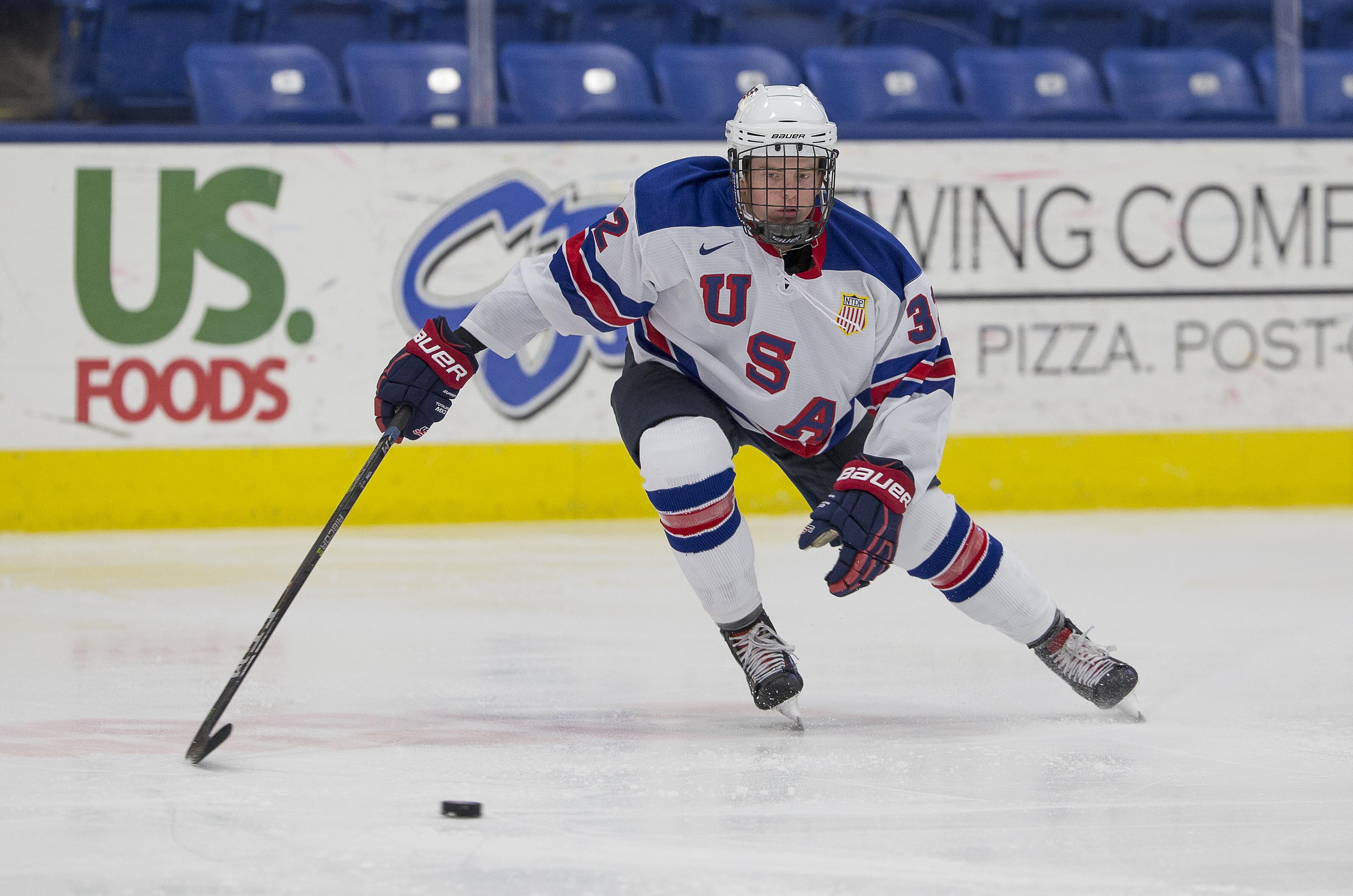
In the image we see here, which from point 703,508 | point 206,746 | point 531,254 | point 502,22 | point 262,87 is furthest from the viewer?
point 502,22

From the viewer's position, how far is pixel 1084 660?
249cm

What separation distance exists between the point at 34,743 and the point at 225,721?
0.90ft

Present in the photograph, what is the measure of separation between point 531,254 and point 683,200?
2703 millimetres

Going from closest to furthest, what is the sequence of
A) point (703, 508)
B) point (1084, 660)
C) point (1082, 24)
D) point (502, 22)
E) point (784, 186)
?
point (784, 186) < point (703, 508) < point (1084, 660) < point (502, 22) < point (1082, 24)

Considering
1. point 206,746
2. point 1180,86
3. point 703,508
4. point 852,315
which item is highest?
point 1180,86

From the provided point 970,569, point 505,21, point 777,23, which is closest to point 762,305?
point 970,569

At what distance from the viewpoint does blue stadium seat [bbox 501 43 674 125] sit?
210 inches

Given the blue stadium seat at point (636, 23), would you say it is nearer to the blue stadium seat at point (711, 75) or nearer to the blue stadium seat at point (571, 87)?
the blue stadium seat at point (711, 75)

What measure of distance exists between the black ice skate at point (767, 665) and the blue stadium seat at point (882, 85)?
333 cm

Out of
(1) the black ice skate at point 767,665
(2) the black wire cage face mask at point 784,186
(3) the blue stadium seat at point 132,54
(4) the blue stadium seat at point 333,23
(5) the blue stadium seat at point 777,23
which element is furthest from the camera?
(5) the blue stadium seat at point 777,23

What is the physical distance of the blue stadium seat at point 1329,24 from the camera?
571 centimetres

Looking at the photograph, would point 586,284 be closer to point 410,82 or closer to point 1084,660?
point 1084,660

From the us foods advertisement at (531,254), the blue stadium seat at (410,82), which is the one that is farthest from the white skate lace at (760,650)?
the blue stadium seat at (410,82)

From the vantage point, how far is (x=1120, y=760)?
2.21 meters
